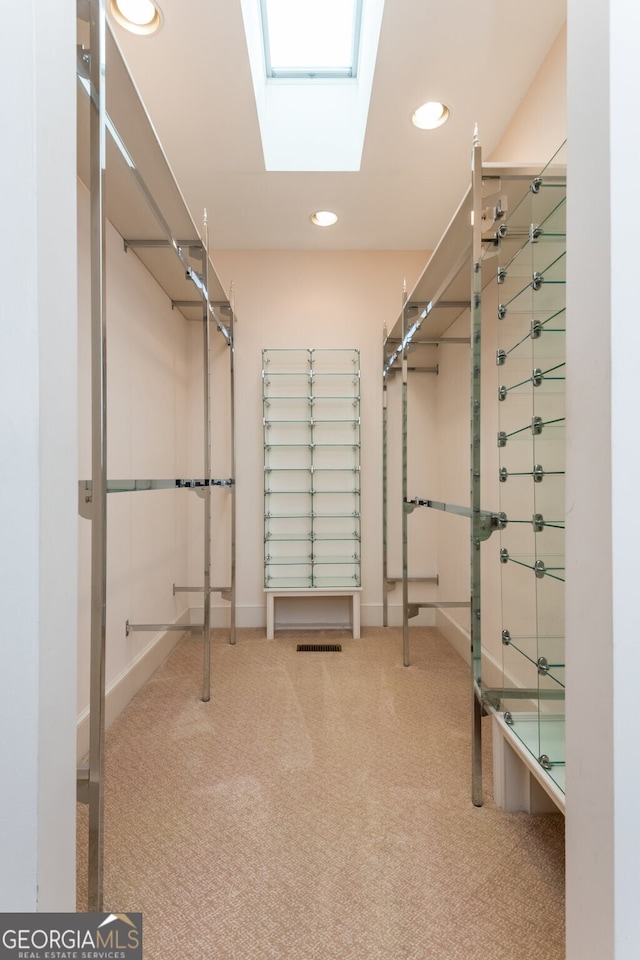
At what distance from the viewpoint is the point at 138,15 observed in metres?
1.45

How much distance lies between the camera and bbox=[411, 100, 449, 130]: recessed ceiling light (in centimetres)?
181

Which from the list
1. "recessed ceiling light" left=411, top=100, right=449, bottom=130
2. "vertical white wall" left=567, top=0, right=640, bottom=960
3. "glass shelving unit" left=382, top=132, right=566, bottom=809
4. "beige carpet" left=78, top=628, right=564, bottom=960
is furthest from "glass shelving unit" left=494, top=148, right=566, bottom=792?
"recessed ceiling light" left=411, top=100, right=449, bottom=130

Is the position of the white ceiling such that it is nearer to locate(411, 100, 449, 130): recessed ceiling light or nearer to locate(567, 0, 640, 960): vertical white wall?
locate(411, 100, 449, 130): recessed ceiling light

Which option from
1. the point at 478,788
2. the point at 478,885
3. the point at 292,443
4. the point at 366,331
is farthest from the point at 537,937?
the point at 366,331

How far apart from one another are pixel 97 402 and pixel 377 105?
5.14 ft

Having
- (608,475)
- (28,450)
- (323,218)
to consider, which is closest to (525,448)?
(608,475)

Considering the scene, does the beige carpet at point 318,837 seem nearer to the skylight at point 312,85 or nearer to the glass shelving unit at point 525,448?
the glass shelving unit at point 525,448

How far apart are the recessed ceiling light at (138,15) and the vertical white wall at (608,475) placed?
1309 millimetres

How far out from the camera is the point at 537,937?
3.21 feet

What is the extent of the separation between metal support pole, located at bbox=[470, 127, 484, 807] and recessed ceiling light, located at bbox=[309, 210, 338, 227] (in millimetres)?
1350

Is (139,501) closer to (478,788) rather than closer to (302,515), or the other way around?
(302,515)

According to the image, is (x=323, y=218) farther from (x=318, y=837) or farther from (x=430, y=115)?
(x=318, y=837)

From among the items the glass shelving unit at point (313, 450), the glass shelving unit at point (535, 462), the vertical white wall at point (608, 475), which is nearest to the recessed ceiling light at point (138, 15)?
the glass shelving unit at point (535, 462)

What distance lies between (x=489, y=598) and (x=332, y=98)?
232 cm
